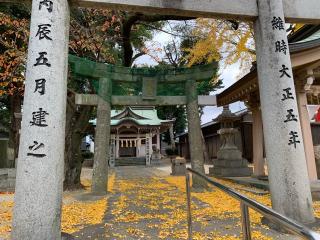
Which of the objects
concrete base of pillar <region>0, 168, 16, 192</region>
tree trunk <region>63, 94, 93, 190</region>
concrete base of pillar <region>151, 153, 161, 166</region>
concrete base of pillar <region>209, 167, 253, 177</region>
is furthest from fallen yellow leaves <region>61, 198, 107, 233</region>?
concrete base of pillar <region>151, 153, 161, 166</region>

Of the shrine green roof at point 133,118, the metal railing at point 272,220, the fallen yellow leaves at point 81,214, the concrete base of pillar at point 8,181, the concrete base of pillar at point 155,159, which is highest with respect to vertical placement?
the shrine green roof at point 133,118

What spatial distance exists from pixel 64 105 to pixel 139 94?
5.62 meters

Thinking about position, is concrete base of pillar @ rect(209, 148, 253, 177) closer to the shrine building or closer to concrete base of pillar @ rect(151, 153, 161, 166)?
the shrine building

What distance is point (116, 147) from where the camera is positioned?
25.4 metres

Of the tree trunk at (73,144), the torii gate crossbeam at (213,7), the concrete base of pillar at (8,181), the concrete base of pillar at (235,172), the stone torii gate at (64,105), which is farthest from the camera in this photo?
the concrete base of pillar at (235,172)

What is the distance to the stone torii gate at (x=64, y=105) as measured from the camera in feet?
11.1

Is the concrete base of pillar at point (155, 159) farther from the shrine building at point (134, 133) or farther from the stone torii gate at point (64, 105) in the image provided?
the stone torii gate at point (64, 105)

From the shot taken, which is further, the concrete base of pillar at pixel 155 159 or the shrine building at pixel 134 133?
the concrete base of pillar at pixel 155 159

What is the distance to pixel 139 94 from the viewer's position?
30.9 ft

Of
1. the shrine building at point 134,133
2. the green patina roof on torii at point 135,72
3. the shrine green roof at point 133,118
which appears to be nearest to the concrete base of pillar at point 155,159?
the shrine building at point 134,133

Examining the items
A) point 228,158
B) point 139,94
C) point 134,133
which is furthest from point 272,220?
point 134,133

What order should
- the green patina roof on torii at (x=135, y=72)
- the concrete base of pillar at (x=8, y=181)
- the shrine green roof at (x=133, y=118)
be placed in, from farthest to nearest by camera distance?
the shrine green roof at (x=133, y=118)
the concrete base of pillar at (x=8, y=181)
the green patina roof on torii at (x=135, y=72)

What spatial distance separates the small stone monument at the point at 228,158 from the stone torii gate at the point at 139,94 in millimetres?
3334

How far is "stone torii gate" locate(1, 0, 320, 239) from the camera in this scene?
3.38 metres
